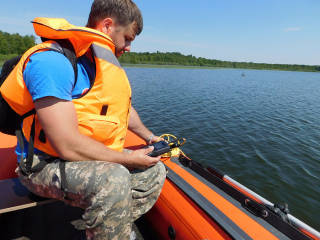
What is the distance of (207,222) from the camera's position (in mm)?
1566

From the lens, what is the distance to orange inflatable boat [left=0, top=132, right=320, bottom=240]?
1486mm

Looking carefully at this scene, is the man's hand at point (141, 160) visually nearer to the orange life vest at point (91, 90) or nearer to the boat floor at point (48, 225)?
the orange life vest at point (91, 90)

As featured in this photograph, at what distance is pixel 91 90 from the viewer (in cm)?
135

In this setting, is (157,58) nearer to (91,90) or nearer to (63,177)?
(91,90)

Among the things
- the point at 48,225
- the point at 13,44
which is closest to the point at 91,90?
the point at 48,225

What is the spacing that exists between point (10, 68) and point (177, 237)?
1.75 metres

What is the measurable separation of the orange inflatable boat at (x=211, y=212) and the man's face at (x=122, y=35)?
1.30m

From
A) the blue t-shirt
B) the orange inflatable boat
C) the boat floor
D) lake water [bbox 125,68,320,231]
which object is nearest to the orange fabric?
the orange inflatable boat

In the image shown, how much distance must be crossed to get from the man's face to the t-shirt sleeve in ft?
1.65

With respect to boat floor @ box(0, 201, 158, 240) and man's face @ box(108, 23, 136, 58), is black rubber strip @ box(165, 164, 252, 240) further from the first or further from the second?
man's face @ box(108, 23, 136, 58)

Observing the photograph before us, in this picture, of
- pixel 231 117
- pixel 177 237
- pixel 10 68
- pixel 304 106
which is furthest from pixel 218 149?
pixel 304 106

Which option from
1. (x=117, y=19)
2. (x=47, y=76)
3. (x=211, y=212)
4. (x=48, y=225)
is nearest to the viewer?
(x=47, y=76)

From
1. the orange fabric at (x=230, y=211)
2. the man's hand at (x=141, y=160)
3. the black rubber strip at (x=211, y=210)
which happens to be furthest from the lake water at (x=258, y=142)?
the man's hand at (x=141, y=160)

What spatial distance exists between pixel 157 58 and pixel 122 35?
283ft
